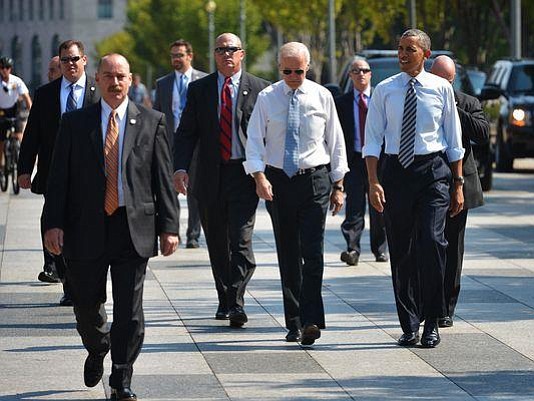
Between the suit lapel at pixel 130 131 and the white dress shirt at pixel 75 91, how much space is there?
3678 mm

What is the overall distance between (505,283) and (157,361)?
4.66 metres

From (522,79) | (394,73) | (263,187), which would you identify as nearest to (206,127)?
(263,187)

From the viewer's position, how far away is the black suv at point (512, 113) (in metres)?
28.8

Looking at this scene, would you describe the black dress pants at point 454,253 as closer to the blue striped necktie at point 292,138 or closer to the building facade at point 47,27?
the blue striped necktie at point 292,138

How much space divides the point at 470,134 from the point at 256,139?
Result: 1516 mm

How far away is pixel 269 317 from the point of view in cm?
1202

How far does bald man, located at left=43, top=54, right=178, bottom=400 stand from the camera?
8.73 m

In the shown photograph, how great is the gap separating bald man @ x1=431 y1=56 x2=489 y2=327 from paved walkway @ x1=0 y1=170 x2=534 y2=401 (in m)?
0.27

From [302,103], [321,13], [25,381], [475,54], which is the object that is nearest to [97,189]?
[25,381]

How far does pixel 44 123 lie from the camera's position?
12.4 metres

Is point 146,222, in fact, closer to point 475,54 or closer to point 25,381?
point 25,381

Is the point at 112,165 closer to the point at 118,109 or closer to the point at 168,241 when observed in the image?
the point at 118,109

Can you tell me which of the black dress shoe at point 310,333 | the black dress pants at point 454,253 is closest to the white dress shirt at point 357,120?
the black dress pants at point 454,253

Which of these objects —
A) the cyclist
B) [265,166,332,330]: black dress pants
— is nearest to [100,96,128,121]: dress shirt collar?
[265,166,332,330]: black dress pants
